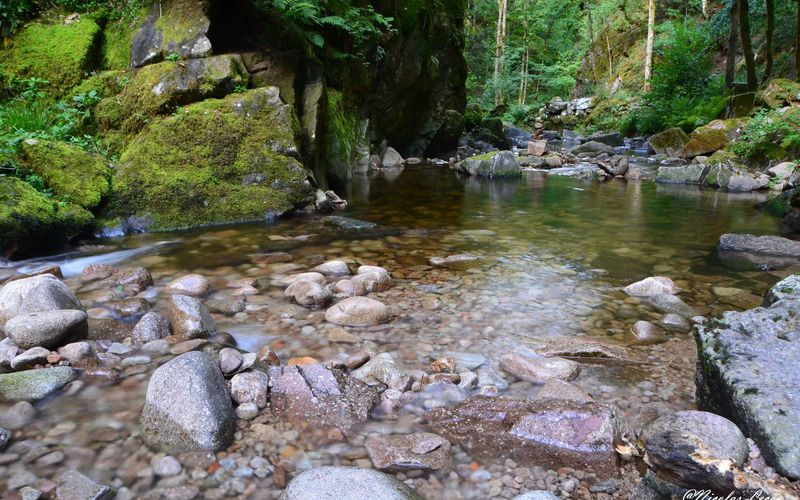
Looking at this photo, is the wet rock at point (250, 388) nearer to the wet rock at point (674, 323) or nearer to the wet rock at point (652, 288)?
the wet rock at point (674, 323)

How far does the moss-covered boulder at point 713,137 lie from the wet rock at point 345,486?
14.6 metres

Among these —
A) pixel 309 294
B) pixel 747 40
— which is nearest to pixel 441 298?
pixel 309 294

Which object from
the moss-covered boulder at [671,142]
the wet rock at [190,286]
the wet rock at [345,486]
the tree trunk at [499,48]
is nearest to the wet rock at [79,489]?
the wet rock at [345,486]

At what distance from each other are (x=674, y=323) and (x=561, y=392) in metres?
1.38

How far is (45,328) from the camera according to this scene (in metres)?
2.62

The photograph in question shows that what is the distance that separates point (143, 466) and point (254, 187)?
4887 millimetres

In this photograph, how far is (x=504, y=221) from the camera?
22.9 ft

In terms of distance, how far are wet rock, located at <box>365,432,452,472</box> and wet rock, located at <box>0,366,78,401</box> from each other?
147 centimetres

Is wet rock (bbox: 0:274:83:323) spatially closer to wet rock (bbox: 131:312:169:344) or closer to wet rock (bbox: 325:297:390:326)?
wet rock (bbox: 131:312:169:344)

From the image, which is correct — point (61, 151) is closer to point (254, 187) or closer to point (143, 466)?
point (254, 187)

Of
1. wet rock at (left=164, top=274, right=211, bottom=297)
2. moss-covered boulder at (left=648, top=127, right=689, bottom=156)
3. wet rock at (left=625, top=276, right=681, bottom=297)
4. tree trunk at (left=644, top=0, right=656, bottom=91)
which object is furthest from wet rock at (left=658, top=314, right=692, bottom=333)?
tree trunk at (left=644, top=0, right=656, bottom=91)

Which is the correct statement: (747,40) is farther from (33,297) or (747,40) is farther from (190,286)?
(33,297)

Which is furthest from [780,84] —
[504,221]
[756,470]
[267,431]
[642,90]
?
[267,431]

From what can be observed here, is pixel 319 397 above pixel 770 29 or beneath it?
beneath
